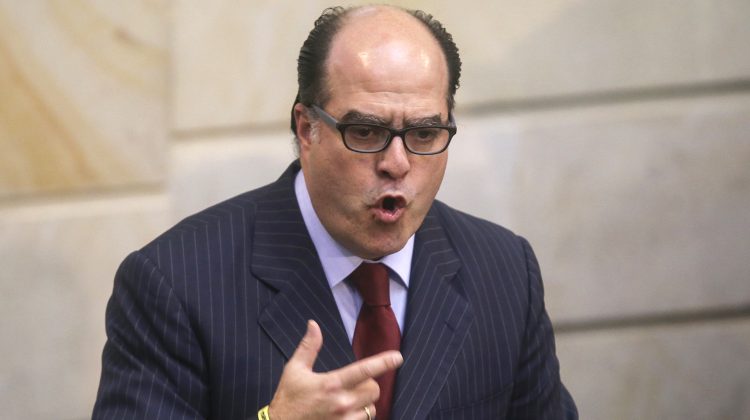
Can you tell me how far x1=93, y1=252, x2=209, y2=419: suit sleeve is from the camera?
268 cm

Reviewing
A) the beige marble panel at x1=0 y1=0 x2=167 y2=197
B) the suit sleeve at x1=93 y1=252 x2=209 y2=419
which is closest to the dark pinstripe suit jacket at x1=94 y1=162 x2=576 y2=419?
the suit sleeve at x1=93 y1=252 x2=209 y2=419

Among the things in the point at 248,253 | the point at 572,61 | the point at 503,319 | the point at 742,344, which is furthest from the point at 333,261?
the point at 742,344

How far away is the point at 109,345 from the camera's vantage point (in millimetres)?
2820

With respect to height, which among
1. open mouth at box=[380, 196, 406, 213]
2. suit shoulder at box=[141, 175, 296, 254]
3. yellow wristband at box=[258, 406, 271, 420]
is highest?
open mouth at box=[380, 196, 406, 213]

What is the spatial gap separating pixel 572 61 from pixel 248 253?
2.00 meters

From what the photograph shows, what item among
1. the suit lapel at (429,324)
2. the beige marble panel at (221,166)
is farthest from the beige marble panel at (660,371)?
the suit lapel at (429,324)

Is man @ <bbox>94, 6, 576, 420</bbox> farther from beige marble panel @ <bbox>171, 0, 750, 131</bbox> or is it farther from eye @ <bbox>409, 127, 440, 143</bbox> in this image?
beige marble panel @ <bbox>171, 0, 750, 131</bbox>

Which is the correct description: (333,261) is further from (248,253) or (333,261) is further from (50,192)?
(50,192)

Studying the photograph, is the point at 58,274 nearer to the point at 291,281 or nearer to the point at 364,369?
the point at 291,281

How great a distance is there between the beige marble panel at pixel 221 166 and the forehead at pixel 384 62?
66.1 inches

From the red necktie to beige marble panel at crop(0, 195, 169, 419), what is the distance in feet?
5.66

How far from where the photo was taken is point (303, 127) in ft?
9.42

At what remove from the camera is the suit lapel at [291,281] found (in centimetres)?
284

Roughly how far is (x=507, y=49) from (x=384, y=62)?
1864mm
